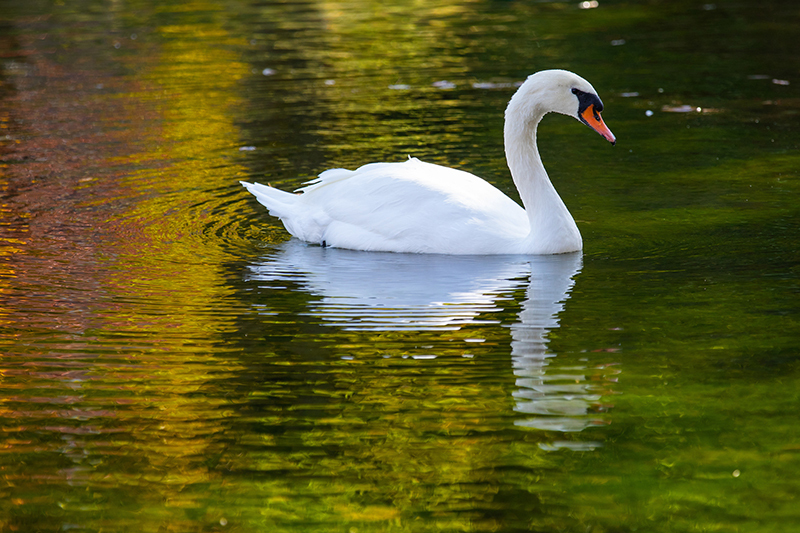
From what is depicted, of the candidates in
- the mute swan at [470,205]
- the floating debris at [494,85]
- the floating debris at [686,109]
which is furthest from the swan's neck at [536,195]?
the floating debris at [494,85]

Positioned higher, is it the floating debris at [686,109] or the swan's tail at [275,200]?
the swan's tail at [275,200]

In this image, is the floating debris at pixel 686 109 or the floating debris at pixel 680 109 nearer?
the floating debris at pixel 686 109

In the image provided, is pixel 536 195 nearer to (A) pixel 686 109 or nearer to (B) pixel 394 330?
(B) pixel 394 330

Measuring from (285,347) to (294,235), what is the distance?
327 cm

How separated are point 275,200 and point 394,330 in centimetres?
334

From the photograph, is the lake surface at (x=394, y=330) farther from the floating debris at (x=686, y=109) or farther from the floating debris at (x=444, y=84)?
the floating debris at (x=444, y=84)

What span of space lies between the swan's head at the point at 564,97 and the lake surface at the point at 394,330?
111cm

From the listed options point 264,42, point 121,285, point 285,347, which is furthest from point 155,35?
point 285,347

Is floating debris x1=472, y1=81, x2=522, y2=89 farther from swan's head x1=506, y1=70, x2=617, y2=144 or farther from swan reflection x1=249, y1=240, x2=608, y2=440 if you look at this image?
swan's head x1=506, y1=70, x2=617, y2=144

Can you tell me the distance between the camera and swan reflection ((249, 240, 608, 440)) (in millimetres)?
6176

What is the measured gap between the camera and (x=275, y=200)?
10.4 meters

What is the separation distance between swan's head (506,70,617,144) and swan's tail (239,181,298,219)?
2.36 metres

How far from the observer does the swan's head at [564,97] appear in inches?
358

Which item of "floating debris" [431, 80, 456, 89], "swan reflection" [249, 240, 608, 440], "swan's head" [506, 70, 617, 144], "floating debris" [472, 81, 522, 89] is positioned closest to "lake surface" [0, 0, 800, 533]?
"swan reflection" [249, 240, 608, 440]
